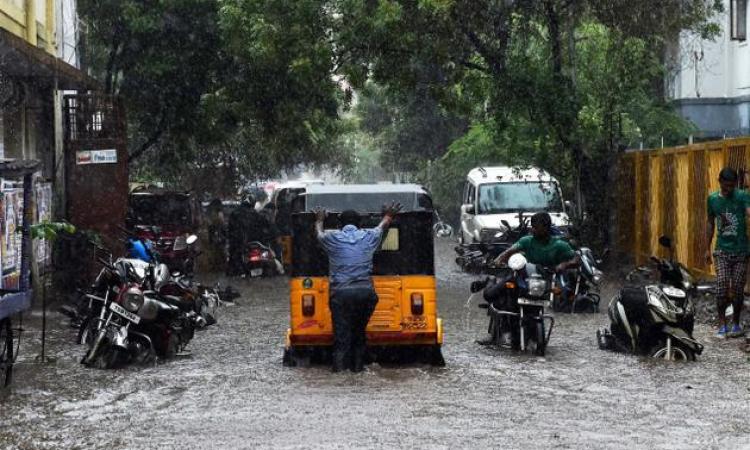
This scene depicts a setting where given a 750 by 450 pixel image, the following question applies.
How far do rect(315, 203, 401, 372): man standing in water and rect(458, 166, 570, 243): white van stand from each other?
12.0 meters

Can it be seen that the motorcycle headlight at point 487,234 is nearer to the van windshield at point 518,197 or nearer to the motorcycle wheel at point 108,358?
the van windshield at point 518,197

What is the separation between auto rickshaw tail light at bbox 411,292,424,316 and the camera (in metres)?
11.9

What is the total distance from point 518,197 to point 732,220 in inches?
453

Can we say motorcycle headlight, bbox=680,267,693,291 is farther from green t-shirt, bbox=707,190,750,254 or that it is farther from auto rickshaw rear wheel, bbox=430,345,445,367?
auto rickshaw rear wheel, bbox=430,345,445,367

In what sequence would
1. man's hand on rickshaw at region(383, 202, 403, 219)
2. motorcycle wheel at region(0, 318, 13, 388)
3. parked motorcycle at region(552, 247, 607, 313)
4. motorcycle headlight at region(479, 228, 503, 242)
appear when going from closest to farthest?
motorcycle wheel at region(0, 318, 13, 388) < man's hand on rickshaw at region(383, 202, 403, 219) < parked motorcycle at region(552, 247, 607, 313) < motorcycle headlight at region(479, 228, 503, 242)

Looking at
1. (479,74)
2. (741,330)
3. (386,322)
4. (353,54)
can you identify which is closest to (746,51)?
(479,74)

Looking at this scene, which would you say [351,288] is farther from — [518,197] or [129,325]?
[518,197]

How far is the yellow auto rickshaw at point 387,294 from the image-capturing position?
38.9 feet

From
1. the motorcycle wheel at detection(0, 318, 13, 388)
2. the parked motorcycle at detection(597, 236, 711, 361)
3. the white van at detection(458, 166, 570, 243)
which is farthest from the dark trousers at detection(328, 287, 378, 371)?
the white van at detection(458, 166, 570, 243)

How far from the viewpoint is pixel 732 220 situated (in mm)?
13469

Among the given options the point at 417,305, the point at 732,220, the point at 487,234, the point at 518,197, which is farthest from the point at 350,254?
the point at 518,197

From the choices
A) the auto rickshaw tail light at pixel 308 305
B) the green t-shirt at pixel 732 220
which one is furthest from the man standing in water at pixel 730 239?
the auto rickshaw tail light at pixel 308 305

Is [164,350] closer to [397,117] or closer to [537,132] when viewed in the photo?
[537,132]

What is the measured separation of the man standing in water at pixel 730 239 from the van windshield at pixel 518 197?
1017 centimetres
